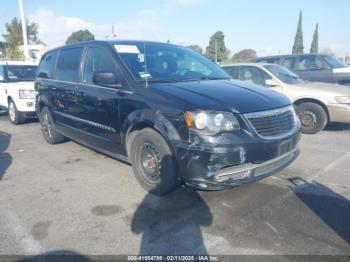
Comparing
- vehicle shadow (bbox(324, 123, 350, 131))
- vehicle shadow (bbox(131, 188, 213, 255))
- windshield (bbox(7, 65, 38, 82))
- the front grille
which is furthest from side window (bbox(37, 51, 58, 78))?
vehicle shadow (bbox(324, 123, 350, 131))

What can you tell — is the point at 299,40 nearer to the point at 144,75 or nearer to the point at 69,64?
the point at 69,64

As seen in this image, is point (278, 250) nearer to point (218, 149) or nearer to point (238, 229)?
point (238, 229)

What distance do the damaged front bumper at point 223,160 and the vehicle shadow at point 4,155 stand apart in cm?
313

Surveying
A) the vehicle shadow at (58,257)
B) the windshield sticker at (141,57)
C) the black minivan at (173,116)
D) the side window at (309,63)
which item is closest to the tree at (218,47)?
the side window at (309,63)

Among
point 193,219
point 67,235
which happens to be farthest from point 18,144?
point 193,219

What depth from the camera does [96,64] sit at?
440 centimetres

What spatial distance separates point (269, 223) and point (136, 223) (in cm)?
136

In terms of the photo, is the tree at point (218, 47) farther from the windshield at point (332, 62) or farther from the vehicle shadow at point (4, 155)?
the vehicle shadow at point (4, 155)

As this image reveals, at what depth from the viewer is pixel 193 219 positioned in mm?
3127

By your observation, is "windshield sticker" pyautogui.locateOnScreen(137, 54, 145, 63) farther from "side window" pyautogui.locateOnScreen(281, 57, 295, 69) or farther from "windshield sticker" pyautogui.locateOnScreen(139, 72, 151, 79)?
"side window" pyautogui.locateOnScreen(281, 57, 295, 69)

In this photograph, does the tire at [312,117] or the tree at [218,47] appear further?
the tree at [218,47]

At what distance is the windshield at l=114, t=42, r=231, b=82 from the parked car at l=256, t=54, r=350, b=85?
629cm

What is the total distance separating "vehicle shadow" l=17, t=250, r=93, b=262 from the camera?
99.7 inches

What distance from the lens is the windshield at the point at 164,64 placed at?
3.91 metres
